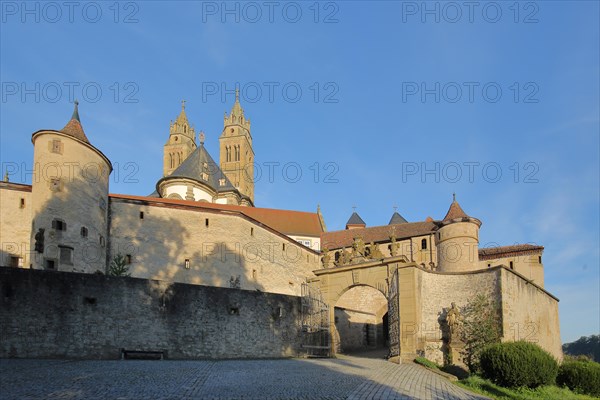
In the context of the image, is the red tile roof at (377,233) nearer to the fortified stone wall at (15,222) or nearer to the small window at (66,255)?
the small window at (66,255)

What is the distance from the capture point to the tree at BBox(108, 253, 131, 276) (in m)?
31.0

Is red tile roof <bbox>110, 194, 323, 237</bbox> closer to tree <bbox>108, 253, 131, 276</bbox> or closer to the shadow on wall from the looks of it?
the shadow on wall

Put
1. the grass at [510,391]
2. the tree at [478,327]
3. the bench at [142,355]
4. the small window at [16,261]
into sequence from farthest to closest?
the small window at [16,261] → the tree at [478,327] → the bench at [142,355] → the grass at [510,391]

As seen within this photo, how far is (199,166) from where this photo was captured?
67062 millimetres

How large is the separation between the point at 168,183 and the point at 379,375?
39.6 metres

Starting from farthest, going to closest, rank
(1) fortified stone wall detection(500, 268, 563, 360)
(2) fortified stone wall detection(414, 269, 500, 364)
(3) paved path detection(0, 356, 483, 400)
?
1. (1) fortified stone wall detection(500, 268, 563, 360)
2. (2) fortified stone wall detection(414, 269, 500, 364)
3. (3) paved path detection(0, 356, 483, 400)

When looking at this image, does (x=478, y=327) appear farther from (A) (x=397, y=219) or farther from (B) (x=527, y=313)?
(A) (x=397, y=219)

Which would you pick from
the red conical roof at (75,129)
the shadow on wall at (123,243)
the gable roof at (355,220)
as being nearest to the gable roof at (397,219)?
the gable roof at (355,220)

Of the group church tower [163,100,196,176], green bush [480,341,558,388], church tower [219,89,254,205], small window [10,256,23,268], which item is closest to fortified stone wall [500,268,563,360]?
green bush [480,341,558,388]

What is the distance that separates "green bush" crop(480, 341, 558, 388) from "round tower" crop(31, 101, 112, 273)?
2053 centimetres

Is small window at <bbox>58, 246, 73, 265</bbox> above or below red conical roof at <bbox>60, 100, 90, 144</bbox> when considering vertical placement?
below

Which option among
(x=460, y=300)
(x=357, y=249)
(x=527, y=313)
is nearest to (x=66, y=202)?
(x=357, y=249)

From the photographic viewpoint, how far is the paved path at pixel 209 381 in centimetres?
1296

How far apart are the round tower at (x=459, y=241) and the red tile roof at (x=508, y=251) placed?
283cm
